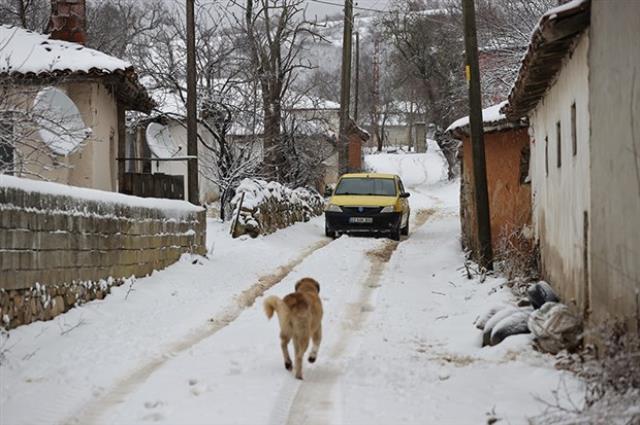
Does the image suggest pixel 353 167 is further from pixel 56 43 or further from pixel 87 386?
pixel 87 386

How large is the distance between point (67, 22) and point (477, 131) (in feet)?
31.2

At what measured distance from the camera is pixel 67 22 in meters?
18.7

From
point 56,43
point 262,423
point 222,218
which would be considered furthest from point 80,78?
point 262,423

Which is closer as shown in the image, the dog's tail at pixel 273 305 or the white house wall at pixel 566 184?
the dog's tail at pixel 273 305

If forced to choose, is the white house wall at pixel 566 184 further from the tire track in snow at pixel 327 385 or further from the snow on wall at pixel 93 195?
the snow on wall at pixel 93 195

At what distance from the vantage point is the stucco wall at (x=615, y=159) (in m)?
6.57

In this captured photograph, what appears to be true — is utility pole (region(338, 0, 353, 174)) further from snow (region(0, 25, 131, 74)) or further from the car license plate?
snow (region(0, 25, 131, 74))

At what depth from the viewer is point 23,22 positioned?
28812mm

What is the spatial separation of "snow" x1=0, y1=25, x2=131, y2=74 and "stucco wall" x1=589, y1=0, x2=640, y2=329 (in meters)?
10.3

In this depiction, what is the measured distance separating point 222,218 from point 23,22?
38.2 ft

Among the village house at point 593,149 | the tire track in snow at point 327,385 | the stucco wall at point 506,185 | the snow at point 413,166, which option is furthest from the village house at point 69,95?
the snow at point 413,166

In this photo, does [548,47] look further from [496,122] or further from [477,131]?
[496,122]

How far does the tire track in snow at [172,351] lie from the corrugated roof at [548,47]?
15.7 ft

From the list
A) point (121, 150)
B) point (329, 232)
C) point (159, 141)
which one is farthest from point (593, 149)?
point (159, 141)
